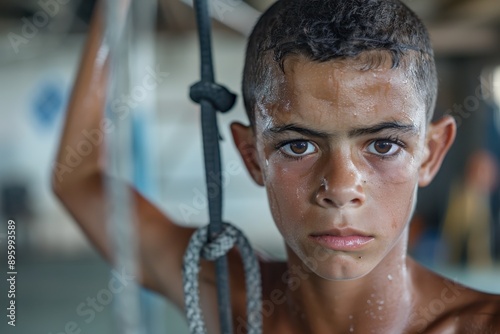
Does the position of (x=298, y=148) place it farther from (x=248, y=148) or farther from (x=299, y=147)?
(x=248, y=148)

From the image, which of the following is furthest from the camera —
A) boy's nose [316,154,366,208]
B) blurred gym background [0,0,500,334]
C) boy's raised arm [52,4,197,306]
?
blurred gym background [0,0,500,334]

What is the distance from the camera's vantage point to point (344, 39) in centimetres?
67

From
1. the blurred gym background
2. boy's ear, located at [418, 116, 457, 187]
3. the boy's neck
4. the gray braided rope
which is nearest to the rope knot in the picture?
the gray braided rope

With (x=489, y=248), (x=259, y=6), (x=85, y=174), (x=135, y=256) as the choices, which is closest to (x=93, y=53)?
(x=85, y=174)

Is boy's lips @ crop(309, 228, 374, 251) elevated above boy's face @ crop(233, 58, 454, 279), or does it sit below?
below

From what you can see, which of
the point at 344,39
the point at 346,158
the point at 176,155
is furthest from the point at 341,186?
the point at 176,155

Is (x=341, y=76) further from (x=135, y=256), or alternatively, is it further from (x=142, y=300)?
(x=142, y=300)

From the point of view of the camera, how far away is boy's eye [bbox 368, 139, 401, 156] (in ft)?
2.20

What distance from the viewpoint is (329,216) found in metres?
0.66

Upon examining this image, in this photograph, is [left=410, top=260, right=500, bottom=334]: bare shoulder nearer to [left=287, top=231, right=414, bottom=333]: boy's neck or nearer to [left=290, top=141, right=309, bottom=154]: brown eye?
[left=287, top=231, right=414, bottom=333]: boy's neck

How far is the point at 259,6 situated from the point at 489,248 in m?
3.39

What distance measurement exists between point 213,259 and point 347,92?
26 centimetres

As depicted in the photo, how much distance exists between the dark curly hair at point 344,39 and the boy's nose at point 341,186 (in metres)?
0.10

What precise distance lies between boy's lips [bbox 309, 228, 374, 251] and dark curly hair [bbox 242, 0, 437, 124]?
15 centimetres
